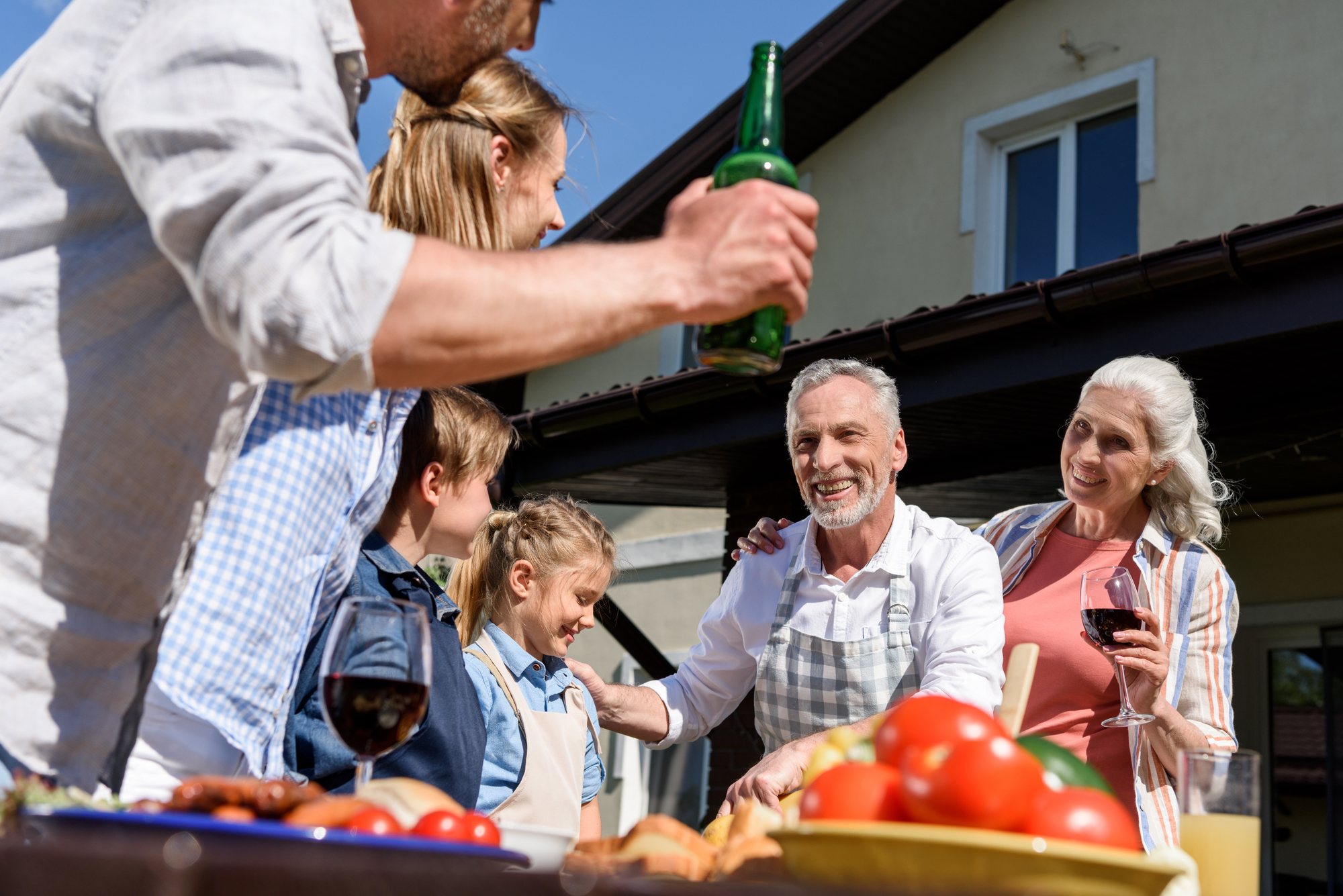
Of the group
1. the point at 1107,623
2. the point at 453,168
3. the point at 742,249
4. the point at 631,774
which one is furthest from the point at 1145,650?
the point at 631,774

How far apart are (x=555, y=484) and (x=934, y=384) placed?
3.03 meters

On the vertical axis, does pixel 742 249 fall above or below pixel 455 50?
below

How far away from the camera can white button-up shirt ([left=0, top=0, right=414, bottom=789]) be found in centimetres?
120

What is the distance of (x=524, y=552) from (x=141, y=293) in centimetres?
258

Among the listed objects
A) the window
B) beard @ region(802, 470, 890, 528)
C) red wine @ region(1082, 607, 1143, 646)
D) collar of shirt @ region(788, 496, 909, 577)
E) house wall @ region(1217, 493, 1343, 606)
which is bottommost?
red wine @ region(1082, 607, 1143, 646)

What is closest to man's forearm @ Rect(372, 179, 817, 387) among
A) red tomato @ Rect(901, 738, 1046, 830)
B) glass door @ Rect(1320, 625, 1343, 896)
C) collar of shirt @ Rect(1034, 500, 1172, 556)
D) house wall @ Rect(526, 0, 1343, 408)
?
red tomato @ Rect(901, 738, 1046, 830)

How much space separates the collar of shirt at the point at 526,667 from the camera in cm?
361

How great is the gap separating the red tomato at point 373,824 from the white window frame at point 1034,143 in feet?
29.1

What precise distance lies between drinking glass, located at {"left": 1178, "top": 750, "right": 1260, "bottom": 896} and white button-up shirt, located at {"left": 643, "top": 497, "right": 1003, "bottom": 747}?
4.40 ft

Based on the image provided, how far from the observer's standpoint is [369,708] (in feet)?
4.66

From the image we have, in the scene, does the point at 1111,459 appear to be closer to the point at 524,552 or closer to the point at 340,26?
the point at 524,552

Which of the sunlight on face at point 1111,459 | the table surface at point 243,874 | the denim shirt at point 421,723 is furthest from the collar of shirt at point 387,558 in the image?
the sunlight on face at point 1111,459

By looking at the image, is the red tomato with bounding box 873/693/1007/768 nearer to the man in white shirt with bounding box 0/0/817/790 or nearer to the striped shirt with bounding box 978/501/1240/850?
the man in white shirt with bounding box 0/0/817/790

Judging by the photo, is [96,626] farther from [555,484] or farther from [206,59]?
Answer: [555,484]
